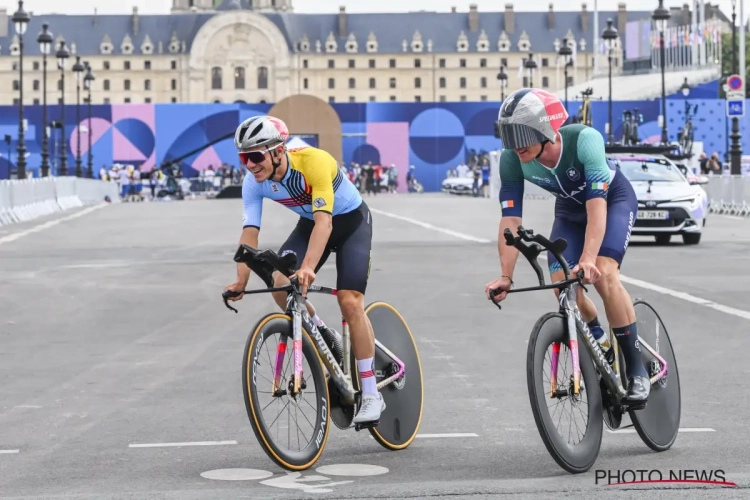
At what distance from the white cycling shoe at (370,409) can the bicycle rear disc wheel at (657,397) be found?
1.04 m

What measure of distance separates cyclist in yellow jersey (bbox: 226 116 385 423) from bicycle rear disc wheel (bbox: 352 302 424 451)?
140 millimetres

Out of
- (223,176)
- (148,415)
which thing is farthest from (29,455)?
(223,176)

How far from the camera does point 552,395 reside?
20.5ft

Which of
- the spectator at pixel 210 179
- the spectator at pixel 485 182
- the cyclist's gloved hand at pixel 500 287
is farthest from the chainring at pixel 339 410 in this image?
the spectator at pixel 210 179

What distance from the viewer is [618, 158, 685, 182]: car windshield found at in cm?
2533

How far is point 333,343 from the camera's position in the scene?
692 cm

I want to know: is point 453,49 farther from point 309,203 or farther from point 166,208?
point 309,203

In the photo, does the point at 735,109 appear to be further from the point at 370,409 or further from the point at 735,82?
the point at 370,409

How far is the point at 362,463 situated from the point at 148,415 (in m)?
1.89

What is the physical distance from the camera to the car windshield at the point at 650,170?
83.1 feet

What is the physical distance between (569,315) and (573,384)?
27 centimetres

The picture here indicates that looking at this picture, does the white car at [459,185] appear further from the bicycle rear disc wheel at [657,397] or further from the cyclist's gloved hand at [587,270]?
the cyclist's gloved hand at [587,270]

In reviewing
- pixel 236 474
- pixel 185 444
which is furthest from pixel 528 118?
pixel 185 444

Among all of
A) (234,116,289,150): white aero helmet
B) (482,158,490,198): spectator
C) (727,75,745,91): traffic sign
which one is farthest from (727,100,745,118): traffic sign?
(234,116,289,150): white aero helmet
